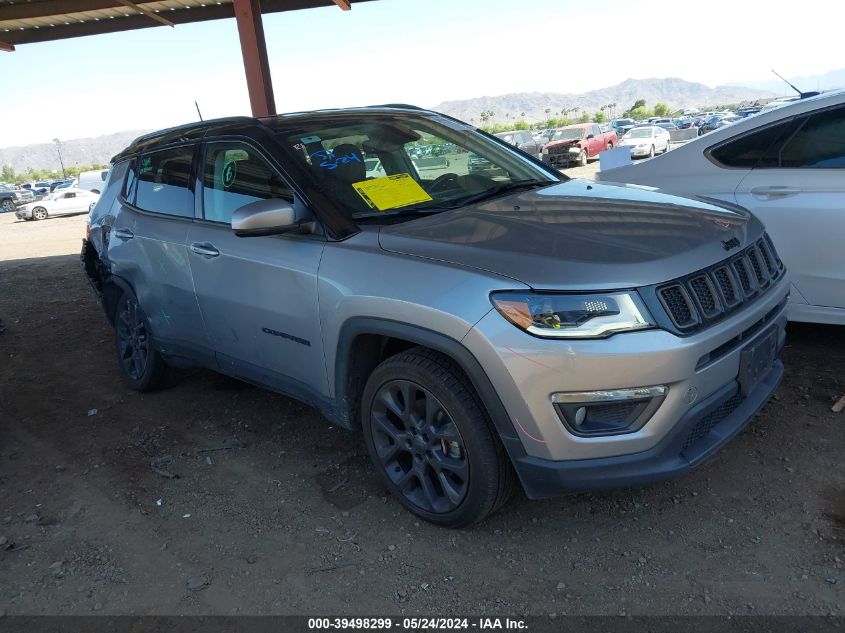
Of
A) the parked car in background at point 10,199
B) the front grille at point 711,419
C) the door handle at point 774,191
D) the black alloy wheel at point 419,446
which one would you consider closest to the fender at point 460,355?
the black alloy wheel at point 419,446

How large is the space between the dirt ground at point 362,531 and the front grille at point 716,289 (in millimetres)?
882

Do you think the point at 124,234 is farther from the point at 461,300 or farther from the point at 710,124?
the point at 710,124

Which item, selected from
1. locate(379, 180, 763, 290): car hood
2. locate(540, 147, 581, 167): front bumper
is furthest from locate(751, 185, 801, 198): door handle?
locate(540, 147, 581, 167): front bumper

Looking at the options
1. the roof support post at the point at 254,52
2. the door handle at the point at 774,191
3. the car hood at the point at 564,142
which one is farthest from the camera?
the car hood at the point at 564,142

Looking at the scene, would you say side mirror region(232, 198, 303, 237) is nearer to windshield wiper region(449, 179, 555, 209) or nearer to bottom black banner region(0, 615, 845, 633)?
windshield wiper region(449, 179, 555, 209)

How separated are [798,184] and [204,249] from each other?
333 centimetres

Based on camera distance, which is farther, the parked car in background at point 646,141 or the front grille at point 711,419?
the parked car in background at point 646,141

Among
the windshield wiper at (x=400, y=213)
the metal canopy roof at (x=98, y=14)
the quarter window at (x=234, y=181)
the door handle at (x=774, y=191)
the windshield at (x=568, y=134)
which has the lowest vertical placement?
the windshield at (x=568, y=134)

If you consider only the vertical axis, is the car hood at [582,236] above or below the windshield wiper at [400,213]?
below

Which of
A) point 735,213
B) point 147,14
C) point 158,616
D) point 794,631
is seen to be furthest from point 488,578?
point 147,14

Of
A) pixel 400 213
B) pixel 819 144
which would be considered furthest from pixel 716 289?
pixel 819 144

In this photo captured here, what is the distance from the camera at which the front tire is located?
2559mm

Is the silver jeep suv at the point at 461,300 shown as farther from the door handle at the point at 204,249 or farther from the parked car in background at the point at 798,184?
the parked car in background at the point at 798,184

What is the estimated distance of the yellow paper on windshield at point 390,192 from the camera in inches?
124
